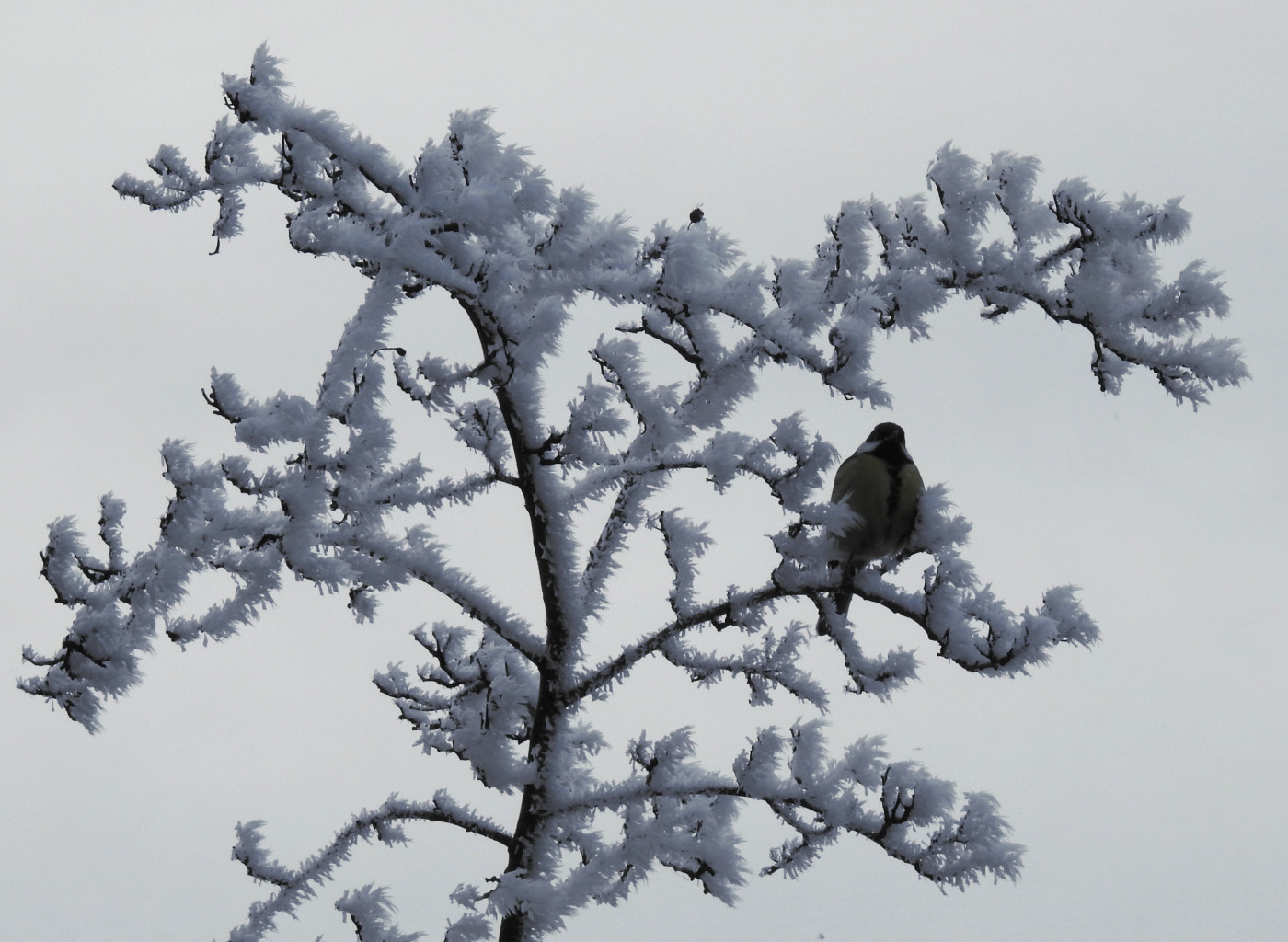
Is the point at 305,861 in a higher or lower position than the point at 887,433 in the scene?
lower

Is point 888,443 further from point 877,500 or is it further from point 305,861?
point 305,861

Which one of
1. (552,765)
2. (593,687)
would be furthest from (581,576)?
(552,765)

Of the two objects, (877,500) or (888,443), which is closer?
(877,500)

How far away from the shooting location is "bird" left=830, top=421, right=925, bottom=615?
4.35 m

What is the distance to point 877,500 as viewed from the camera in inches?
179

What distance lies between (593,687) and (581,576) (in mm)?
428

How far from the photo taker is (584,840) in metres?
4.64

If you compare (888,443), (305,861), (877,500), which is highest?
(888,443)

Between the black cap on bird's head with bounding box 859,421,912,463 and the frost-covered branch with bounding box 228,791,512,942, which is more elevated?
the black cap on bird's head with bounding box 859,421,912,463

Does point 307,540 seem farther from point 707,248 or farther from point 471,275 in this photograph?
point 707,248

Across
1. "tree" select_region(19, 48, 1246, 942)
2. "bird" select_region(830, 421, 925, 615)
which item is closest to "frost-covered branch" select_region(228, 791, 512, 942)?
"tree" select_region(19, 48, 1246, 942)

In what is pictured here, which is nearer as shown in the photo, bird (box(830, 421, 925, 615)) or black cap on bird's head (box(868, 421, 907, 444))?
bird (box(830, 421, 925, 615))

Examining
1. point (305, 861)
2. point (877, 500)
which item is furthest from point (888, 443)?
point (305, 861)

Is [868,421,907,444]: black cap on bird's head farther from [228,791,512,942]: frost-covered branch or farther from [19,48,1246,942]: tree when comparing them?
[228,791,512,942]: frost-covered branch
